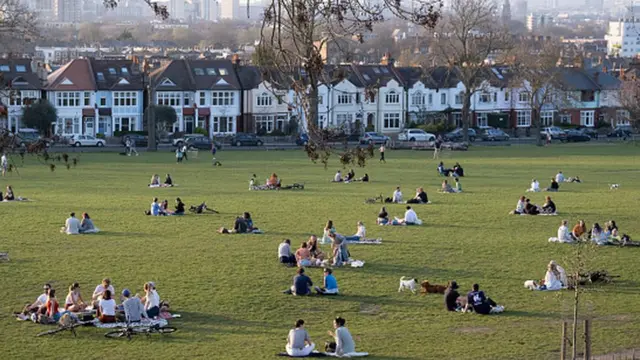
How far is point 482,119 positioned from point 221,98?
79.2 feet

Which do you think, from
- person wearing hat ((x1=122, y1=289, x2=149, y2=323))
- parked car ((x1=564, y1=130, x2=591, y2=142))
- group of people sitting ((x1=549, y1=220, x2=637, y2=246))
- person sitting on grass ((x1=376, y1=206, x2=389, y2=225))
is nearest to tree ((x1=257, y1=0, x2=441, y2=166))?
person wearing hat ((x1=122, y1=289, x2=149, y2=323))

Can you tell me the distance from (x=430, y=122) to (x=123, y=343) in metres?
76.3

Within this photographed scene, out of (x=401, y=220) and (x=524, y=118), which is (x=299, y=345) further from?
(x=524, y=118)

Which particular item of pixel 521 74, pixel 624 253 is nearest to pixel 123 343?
pixel 624 253

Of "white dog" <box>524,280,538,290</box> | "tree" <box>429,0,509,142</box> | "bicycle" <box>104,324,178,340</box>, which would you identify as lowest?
"bicycle" <box>104,324,178,340</box>

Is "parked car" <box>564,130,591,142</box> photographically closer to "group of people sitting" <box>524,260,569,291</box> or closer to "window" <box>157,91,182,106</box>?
"window" <box>157,91,182,106</box>

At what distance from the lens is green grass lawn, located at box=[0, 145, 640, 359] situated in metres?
20.8

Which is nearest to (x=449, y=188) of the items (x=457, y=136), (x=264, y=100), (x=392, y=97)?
(x=457, y=136)

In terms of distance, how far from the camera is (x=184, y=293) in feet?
81.9

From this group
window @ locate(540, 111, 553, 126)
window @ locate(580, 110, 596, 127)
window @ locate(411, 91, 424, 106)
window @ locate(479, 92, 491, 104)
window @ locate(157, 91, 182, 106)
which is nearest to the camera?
window @ locate(157, 91, 182, 106)

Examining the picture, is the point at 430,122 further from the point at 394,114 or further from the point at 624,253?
the point at 624,253

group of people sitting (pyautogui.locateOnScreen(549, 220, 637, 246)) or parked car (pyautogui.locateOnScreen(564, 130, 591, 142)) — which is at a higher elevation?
parked car (pyautogui.locateOnScreen(564, 130, 591, 142))

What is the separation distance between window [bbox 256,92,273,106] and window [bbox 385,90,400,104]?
10.3 meters

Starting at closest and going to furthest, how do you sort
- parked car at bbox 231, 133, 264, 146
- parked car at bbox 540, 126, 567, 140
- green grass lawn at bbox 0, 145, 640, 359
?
1. green grass lawn at bbox 0, 145, 640, 359
2. parked car at bbox 231, 133, 264, 146
3. parked car at bbox 540, 126, 567, 140
